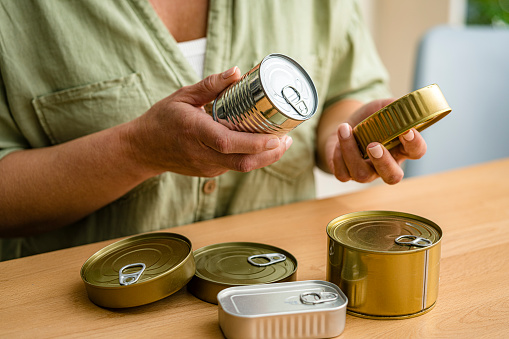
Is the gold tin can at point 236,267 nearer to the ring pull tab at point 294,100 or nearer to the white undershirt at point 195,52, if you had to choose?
the ring pull tab at point 294,100

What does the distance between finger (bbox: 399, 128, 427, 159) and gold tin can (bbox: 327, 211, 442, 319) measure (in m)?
0.15

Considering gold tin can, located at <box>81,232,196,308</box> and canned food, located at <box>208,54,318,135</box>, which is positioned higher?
canned food, located at <box>208,54,318,135</box>

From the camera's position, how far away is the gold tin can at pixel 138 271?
0.57 m

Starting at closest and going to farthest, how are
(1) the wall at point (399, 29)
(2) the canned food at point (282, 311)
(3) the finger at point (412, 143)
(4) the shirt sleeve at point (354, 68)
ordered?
(2) the canned food at point (282, 311) → (3) the finger at point (412, 143) → (4) the shirt sleeve at point (354, 68) → (1) the wall at point (399, 29)

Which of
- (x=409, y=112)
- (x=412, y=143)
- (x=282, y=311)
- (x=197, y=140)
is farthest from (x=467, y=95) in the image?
(x=282, y=311)

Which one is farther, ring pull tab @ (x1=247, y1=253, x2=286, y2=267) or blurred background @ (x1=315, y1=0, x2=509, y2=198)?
blurred background @ (x1=315, y1=0, x2=509, y2=198)

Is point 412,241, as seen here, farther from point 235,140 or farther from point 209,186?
point 209,186

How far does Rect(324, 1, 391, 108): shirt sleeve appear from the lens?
1.10 m

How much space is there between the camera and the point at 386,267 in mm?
530

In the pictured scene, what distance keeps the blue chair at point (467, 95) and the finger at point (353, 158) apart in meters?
0.71

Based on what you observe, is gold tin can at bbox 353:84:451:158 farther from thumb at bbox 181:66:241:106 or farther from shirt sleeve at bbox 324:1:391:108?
shirt sleeve at bbox 324:1:391:108

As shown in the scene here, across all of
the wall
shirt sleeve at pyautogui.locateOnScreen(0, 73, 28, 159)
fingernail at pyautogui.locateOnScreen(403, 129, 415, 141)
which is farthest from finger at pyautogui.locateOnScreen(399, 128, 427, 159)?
the wall

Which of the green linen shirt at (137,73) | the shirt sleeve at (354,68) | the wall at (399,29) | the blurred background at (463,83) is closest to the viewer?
the green linen shirt at (137,73)

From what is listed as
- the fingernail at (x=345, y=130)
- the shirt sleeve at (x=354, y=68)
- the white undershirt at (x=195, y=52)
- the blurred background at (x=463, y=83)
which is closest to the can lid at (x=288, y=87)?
the fingernail at (x=345, y=130)
